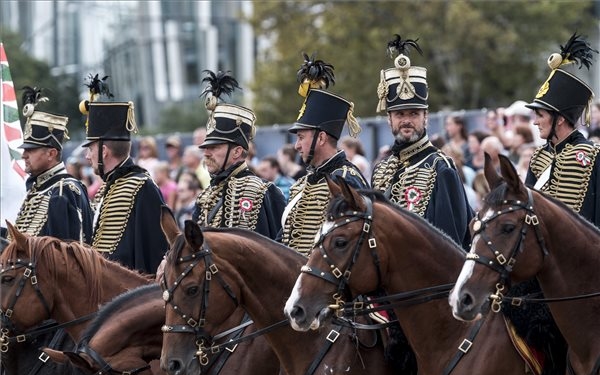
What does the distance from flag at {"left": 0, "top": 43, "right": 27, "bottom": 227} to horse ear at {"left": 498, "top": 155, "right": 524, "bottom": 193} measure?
5.96 meters

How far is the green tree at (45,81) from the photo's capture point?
3344 cm

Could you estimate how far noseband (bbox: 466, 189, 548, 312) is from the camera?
320 inches

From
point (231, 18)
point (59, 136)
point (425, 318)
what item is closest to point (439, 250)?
point (425, 318)

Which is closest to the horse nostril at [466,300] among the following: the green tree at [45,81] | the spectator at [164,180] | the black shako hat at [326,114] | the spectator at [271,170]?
the black shako hat at [326,114]

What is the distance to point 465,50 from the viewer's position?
35906 millimetres

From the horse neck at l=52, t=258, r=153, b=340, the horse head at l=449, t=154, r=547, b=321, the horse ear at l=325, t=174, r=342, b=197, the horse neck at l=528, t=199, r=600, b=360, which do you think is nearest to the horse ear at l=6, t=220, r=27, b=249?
the horse neck at l=52, t=258, r=153, b=340

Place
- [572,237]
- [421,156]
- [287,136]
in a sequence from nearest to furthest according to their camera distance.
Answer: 1. [572,237]
2. [421,156]
3. [287,136]

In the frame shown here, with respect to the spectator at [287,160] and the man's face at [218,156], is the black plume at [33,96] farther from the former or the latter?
the spectator at [287,160]

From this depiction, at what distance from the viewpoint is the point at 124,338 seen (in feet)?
31.4

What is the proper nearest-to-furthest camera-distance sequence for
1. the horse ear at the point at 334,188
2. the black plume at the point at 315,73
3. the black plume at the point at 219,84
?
the horse ear at the point at 334,188
the black plume at the point at 315,73
the black plume at the point at 219,84

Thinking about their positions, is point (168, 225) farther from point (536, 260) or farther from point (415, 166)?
point (536, 260)

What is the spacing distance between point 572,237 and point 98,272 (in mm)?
3869

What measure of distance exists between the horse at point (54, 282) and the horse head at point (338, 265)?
236cm

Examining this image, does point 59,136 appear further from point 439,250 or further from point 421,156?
point 439,250
